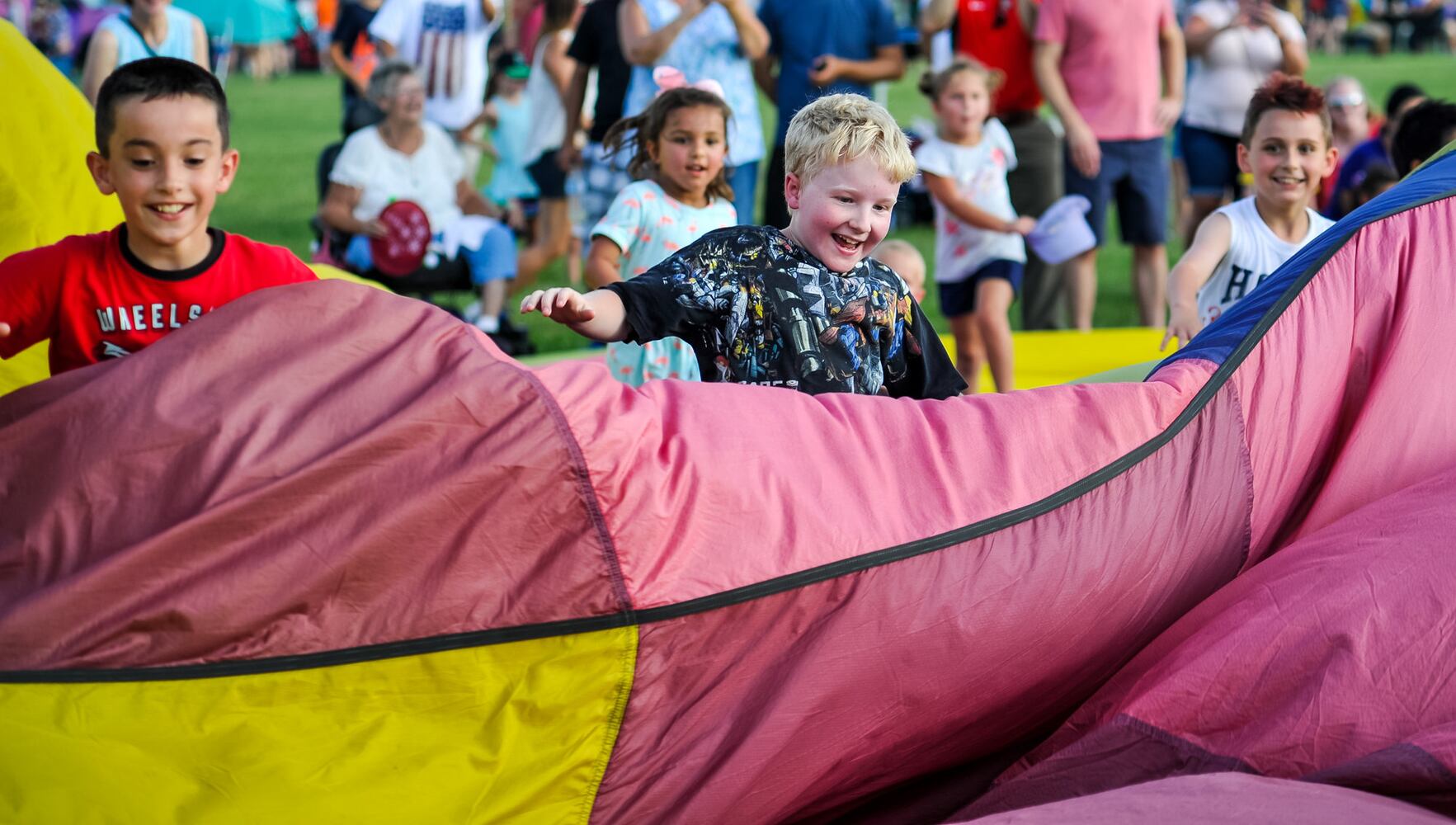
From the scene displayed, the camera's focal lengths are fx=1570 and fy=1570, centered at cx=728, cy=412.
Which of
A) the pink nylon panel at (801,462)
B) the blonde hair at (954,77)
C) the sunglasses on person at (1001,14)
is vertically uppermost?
the sunglasses on person at (1001,14)

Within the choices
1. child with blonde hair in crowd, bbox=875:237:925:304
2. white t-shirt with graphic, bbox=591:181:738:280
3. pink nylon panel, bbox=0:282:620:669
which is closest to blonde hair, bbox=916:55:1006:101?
child with blonde hair in crowd, bbox=875:237:925:304

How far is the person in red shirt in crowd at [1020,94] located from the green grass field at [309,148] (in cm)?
110

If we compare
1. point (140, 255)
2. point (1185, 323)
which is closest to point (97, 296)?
point (140, 255)

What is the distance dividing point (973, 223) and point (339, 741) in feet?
12.2

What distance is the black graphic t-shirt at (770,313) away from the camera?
2746mm

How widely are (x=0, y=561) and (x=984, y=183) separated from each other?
157 inches

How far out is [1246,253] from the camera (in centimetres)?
399

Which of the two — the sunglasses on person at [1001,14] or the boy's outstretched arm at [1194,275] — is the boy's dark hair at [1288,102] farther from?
the sunglasses on person at [1001,14]

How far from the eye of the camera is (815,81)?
Answer: 600 cm

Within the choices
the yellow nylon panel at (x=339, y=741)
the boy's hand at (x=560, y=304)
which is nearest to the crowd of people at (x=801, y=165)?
the boy's hand at (x=560, y=304)

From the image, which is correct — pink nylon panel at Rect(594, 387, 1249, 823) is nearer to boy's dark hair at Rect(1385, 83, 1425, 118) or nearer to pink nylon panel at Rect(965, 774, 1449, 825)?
pink nylon panel at Rect(965, 774, 1449, 825)

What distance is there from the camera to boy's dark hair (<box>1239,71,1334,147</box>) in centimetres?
397

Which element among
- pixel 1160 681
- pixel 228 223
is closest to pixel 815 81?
pixel 1160 681

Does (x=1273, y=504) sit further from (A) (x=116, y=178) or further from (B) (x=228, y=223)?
(B) (x=228, y=223)
